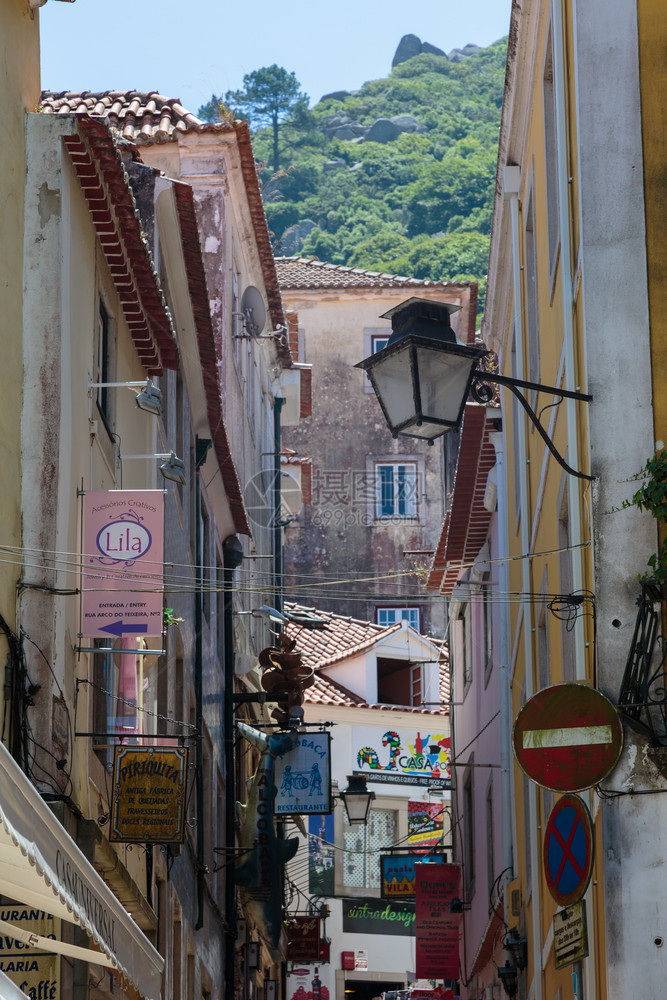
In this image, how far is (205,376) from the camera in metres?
20.0

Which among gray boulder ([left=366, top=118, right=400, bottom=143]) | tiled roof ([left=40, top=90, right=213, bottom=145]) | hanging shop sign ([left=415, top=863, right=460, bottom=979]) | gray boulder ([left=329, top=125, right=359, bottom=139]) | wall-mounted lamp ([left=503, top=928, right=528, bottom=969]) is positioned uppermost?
gray boulder ([left=329, top=125, right=359, bottom=139])

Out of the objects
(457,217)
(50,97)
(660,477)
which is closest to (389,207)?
(457,217)

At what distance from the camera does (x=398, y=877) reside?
27.0 m

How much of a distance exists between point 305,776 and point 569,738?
45.9ft

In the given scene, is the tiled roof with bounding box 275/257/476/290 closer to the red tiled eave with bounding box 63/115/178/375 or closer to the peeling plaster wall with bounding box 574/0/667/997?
the red tiled eave with bounding box 63/115/178/375

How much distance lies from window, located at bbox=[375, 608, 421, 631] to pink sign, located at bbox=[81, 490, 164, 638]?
3204cm

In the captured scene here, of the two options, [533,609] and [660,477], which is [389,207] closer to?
[533,609]

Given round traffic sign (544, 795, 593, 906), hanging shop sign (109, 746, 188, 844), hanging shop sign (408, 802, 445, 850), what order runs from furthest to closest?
1. hanging shop sign (408, 802, 445, 850)
2. hanging shop sign (109, 746, 188, 844)
3. round traffic sign (544, 795, 593, 906)

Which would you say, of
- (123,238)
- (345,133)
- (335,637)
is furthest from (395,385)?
(345,133)

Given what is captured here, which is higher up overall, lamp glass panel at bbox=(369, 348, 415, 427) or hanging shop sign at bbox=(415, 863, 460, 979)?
lamp glass panel at bbox=(369, 348, 415, 427)

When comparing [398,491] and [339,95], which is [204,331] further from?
[339,95]

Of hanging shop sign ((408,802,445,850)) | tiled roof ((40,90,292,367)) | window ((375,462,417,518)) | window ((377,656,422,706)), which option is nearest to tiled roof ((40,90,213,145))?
tiled roof ((40,90,292,367))

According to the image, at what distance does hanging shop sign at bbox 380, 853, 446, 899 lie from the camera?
87.6ft

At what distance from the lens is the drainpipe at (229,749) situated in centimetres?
2344
